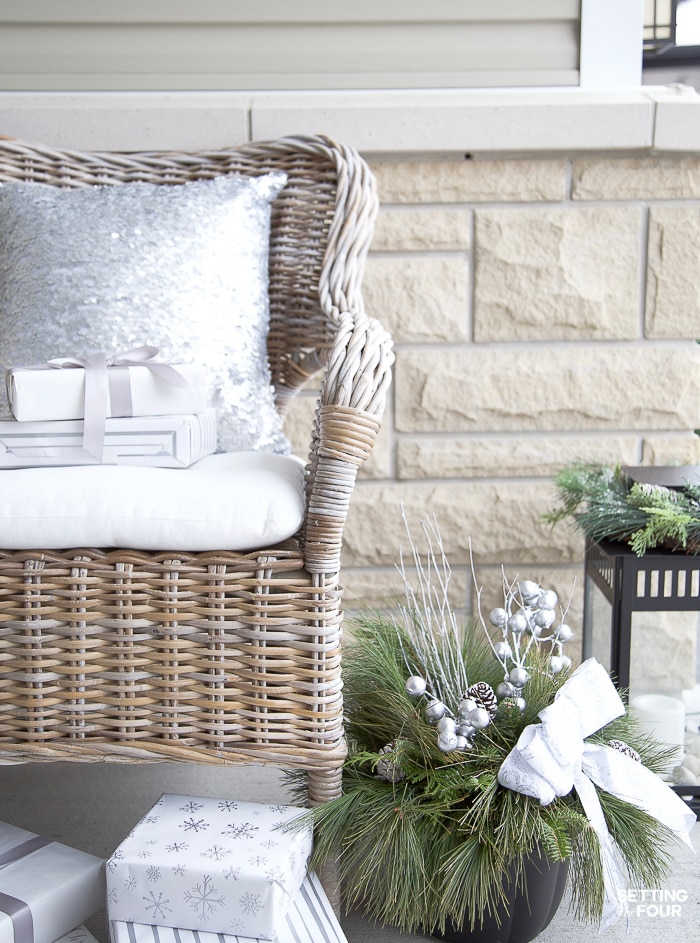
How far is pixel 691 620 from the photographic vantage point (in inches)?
46.7

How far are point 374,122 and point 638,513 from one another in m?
0.84

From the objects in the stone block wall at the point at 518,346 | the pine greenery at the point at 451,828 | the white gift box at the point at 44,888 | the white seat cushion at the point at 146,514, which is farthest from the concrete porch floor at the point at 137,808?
the stone block wall at the point at 518,346

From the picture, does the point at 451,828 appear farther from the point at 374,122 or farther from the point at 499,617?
the point at 374,122

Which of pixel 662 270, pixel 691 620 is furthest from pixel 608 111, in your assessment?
pixel 691 620

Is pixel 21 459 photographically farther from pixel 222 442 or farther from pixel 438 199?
pixel 438 199

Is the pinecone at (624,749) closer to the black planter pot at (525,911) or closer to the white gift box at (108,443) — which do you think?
the black planter pot at (525,911)

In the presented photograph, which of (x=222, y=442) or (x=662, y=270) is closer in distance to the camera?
(x=222, y=442)

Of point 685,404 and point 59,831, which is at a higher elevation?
point 685,404

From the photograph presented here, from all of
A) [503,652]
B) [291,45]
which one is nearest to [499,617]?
[503,652]

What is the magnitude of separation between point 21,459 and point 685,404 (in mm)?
1240

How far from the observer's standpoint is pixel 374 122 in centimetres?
161

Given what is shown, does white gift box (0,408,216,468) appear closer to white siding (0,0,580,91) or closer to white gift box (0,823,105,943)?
white gift box (0,823,105,943)

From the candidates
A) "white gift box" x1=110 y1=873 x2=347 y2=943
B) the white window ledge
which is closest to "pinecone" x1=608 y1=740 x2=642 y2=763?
"white gift box" x1=110 y1=873 x2=347 y2=943

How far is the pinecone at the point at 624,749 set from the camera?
105cm
